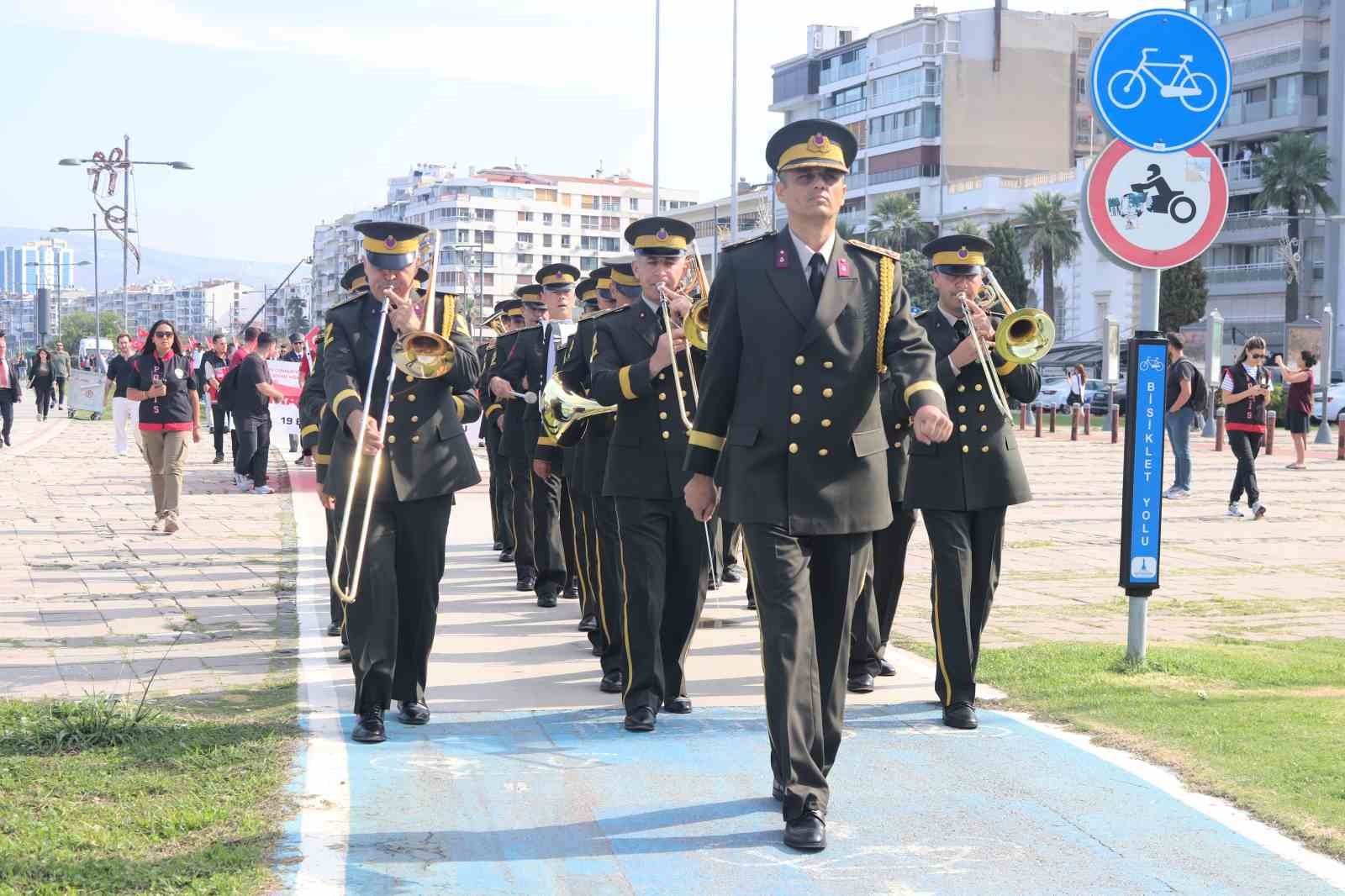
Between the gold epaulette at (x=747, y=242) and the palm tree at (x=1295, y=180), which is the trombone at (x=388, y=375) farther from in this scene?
the palm tree at (x=1295, y=180)

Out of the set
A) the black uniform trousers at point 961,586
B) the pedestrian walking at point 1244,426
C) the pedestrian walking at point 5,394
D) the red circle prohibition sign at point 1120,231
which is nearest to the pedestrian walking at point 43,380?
the pedestrian walking at point 5,394

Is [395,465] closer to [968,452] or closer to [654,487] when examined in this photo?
[654,487]

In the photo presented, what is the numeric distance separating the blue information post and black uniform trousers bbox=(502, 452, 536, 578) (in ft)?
16.0

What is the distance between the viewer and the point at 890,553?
8.09 metres

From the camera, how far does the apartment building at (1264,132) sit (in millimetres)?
76250

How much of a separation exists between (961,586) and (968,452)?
1.93 ft

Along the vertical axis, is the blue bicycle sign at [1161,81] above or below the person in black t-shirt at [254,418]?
above

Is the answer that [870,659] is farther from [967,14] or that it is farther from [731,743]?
[967,14]

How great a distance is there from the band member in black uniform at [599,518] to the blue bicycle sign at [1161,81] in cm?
268

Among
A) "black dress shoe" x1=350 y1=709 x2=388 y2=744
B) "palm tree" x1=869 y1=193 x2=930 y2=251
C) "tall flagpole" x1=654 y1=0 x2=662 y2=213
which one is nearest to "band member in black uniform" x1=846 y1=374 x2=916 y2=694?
"black dress shoe" x1=350 y1=709 x2=388 y2=744

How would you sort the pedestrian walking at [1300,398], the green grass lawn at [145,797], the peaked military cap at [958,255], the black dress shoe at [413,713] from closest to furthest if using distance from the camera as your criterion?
the green grass lawn at [145,797]
the black dress shoe at [413,713]
the peaked military cap at [958,255]
the pedestrian walking at [1300,398]

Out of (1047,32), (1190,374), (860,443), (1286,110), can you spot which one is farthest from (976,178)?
(860,443)

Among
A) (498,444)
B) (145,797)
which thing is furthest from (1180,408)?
(145,797)

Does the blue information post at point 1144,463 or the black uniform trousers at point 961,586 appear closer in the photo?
the black uniform trousers at point 961,586
